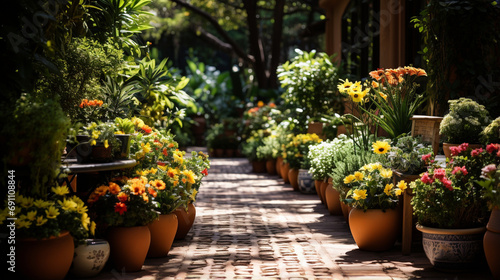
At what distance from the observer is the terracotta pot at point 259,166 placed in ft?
43.5

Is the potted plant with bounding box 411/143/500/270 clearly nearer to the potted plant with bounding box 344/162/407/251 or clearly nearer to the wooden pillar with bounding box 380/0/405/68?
the potted plant with bounding box 344/162/407/251

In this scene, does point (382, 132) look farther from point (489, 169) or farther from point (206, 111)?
point (206, 111)

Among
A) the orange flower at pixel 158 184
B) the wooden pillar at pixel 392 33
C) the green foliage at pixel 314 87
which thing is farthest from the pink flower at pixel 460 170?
the green foliage at pixel 314 87

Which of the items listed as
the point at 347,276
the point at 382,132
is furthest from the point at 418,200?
the point at 382,132

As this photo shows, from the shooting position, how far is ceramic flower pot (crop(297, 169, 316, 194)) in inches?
373

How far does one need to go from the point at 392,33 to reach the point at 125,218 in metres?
5.94

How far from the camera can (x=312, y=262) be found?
5098 mm

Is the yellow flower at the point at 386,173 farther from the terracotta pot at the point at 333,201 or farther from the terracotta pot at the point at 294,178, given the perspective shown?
the terracotta pot at the point at 294,178

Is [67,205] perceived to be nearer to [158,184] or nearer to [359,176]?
[158,184]

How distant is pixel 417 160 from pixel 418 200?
0.72m

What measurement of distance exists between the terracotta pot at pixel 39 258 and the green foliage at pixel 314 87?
7.15 metres

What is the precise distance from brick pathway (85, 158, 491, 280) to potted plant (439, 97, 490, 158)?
1.07 metres

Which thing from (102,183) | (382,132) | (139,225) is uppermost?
(382,132)

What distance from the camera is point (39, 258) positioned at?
404cm
